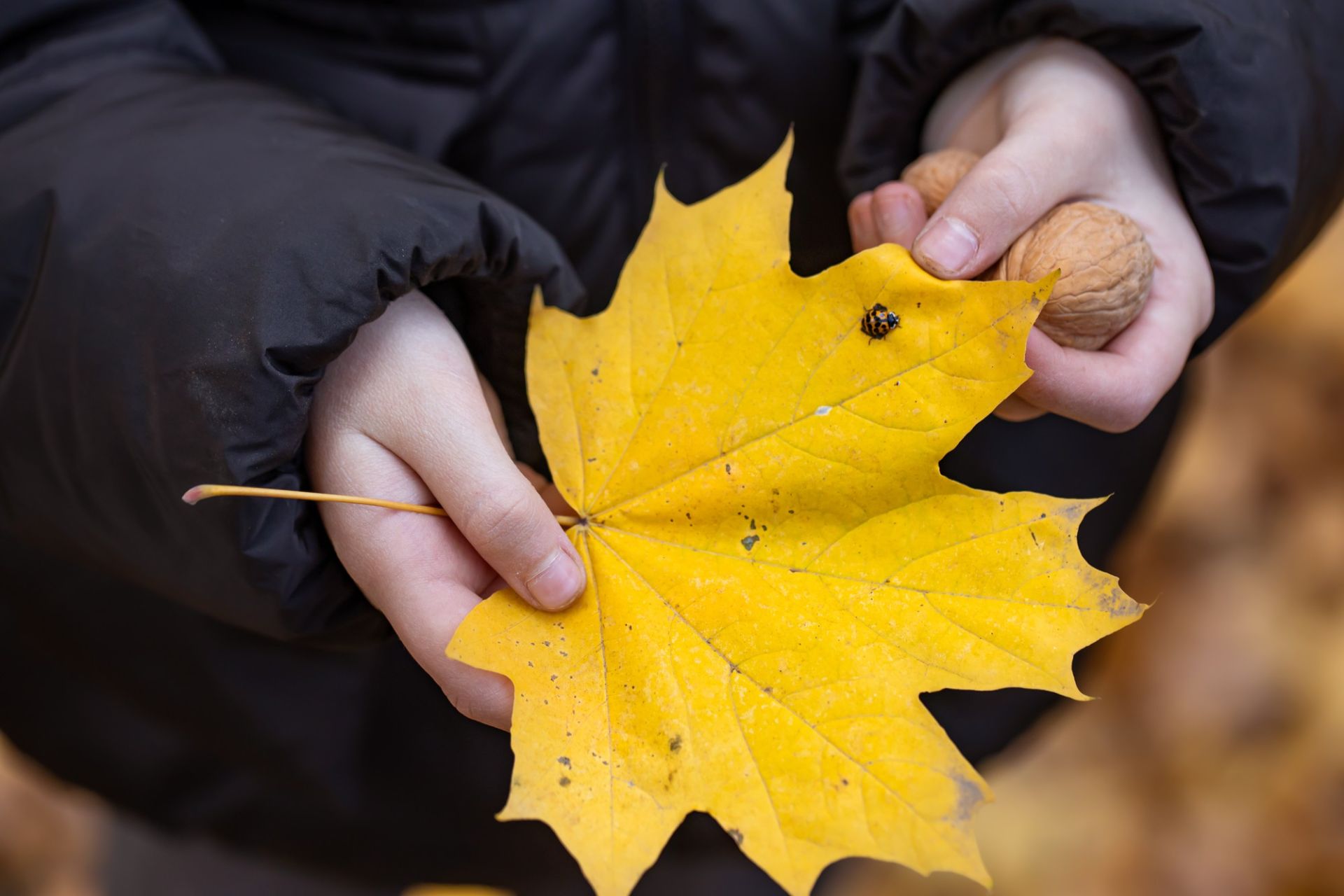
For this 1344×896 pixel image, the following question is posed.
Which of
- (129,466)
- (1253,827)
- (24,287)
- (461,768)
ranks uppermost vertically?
(24,287)

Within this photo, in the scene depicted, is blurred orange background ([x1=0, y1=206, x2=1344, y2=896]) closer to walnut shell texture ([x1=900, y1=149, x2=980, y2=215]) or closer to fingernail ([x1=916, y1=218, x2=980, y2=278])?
walnut shell texture ([x1=900, y1=149, x2=980, y2=215])

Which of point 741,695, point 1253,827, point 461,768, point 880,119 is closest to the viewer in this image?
point 741,695

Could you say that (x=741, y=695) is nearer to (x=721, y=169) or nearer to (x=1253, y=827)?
(x=721, y=169)

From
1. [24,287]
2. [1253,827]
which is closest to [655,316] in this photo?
[24,287]

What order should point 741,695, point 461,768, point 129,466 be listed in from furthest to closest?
point 461,768 < point 129,466 < point 741,695

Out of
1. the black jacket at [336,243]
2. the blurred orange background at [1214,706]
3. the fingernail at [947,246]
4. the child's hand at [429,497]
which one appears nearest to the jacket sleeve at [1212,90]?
the black jacket at [336,243]

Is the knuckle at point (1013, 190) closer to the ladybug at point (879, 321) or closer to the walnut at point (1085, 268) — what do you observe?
the walnut at point (1085, 268)
